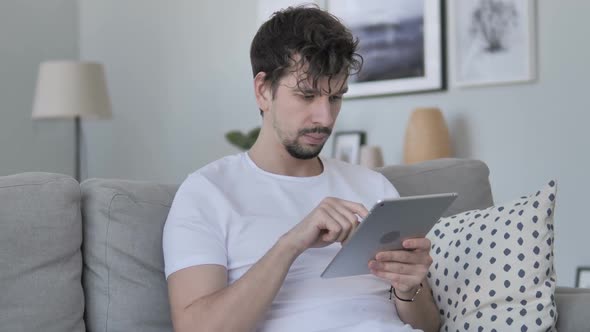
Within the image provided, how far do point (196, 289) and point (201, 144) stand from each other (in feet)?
10.2

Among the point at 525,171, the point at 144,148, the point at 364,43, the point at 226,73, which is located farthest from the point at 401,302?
the point at 144,148

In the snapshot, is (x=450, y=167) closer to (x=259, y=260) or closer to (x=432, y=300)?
(x=432, y=300)

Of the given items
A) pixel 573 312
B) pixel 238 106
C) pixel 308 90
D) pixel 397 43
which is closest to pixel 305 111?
pixel 308 90

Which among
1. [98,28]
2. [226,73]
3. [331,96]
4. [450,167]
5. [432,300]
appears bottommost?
[432,300]

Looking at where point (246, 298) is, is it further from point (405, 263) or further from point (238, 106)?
point (238, 106)

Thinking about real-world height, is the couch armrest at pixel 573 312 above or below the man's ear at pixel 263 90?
below

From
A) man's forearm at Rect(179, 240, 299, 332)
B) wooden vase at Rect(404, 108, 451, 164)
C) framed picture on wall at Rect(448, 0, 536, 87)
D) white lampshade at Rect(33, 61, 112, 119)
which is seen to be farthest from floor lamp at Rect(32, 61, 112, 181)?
man's forearm at Rect(179, 240, 299, 332)

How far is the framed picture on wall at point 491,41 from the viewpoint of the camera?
337 cm

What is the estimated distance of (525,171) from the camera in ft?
11.2

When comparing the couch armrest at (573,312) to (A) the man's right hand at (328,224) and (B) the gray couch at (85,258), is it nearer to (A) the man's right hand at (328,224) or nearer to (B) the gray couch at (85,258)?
(B) the gray couch at (85,258)

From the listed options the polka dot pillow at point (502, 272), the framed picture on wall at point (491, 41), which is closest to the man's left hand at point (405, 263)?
the polka dot pillow at point (502, 272)

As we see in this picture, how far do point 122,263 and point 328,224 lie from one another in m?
0.48

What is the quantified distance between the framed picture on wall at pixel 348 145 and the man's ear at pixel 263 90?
6.66ft

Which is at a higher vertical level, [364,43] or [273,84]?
[364,43]
